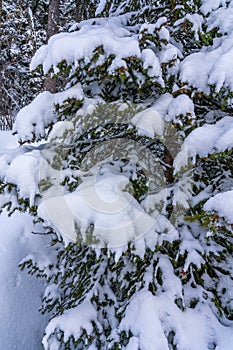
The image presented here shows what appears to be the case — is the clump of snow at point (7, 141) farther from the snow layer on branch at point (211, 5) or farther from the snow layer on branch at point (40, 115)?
the snow layer on branch at point (211, 5)

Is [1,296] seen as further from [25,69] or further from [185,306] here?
[25,69]

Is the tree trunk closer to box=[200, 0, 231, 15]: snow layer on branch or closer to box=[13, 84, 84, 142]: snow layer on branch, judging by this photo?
box=[13, 84, 84, 142]: snow layer on branch

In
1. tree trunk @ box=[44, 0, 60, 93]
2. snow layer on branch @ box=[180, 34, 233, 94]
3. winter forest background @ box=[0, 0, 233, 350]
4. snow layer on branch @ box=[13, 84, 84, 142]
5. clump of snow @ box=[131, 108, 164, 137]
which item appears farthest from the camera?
tree trunk @ box=[44, 0, 60, 93]

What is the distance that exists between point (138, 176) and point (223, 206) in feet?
3.93

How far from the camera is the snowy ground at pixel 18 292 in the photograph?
3.61 m

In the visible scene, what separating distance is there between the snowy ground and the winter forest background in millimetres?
186

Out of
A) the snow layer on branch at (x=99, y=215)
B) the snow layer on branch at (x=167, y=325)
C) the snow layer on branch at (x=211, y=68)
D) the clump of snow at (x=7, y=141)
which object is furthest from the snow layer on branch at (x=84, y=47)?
the clump of snow at (x=7, y=141)

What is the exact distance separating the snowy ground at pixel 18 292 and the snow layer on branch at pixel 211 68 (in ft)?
9.38

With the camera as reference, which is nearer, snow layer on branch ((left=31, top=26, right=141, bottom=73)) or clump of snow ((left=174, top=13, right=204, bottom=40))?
snow layer on branch ((left=31, top=26, right=141, bottom=73))

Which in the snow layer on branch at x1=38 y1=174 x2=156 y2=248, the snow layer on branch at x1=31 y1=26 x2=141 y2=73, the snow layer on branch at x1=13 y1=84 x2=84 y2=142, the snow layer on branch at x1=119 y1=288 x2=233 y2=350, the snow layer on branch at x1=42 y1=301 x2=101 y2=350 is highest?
the snow layer on branch at x1=31 y1=26 x2=141 y2=73

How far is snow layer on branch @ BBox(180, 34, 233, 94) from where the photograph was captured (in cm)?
237

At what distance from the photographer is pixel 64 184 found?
113 inches

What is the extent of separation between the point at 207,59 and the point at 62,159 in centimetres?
156

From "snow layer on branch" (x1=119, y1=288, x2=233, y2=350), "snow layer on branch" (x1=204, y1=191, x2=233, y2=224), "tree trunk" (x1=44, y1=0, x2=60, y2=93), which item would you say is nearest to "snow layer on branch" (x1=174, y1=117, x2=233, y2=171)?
"snow layer on branch" (x1=204, y1=191, x2=233, y2=224)
